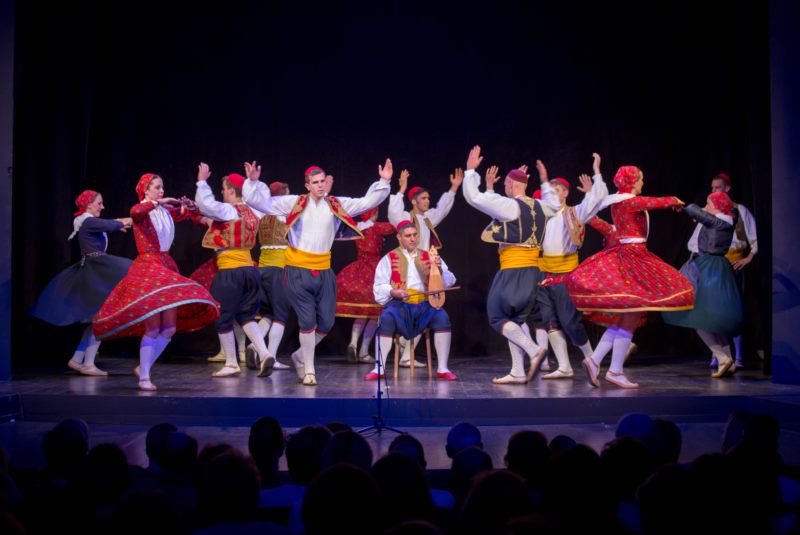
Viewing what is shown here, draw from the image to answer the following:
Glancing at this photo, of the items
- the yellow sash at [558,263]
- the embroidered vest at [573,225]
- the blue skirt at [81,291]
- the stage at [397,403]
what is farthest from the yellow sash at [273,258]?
the embroidered vest at [573,225]

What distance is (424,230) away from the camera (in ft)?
23.8

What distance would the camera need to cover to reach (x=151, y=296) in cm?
526

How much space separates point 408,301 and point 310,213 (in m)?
1.08

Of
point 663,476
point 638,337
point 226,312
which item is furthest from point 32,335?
point 663,476

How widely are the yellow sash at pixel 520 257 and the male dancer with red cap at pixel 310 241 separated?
1.07 meters

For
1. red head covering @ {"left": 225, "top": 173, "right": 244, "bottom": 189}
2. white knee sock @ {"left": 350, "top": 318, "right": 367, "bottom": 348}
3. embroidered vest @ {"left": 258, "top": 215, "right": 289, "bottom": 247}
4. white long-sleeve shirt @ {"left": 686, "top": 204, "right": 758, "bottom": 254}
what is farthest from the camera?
white knee sock @ {"left": 350, "top": 318, "right": 367, "bottom": 348}

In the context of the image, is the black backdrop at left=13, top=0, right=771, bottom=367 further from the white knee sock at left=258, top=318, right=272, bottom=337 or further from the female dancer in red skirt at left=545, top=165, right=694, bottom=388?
the female dancer in red skirt at left=545, top=165, right=694, bottom=388

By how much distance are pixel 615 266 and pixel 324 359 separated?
3.40 meters

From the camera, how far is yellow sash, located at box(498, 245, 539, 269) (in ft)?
19.5

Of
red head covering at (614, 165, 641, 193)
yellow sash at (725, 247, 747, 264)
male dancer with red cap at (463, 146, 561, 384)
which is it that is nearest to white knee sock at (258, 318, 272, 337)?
male dancer with red cap at (463, 146, 561, 384)

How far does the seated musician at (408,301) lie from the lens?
6.16m

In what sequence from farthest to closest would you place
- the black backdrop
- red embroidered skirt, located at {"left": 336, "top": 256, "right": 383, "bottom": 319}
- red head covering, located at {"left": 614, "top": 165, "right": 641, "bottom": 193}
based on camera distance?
the black backdrop → red embroidered skirt, located at {"left": 336, "top": 256, "right": 383, "bottom": 319} → red head covering, located at {"left": 614, "top": 165, "right": 641, "bottom": 193}

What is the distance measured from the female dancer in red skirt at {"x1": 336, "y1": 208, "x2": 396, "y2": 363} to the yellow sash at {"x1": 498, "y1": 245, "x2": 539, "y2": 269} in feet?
5.26

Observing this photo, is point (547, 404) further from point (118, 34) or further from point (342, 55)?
point (118, 34)
